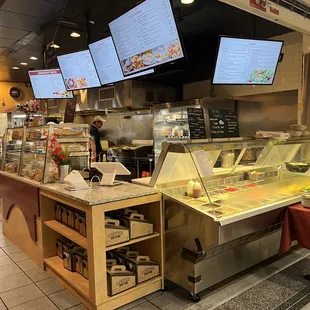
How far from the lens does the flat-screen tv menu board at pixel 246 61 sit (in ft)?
12.3

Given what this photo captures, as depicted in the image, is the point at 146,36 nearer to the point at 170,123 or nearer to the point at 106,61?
the point at 106,61

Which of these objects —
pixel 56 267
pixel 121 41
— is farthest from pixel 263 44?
pixel 56 267

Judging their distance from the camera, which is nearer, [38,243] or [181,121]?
[38,243]

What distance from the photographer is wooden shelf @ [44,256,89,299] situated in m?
2.80

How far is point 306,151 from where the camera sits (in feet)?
13.5

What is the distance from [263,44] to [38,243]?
12.2 feet

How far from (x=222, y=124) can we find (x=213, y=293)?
1.73m

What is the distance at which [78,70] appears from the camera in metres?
4.96

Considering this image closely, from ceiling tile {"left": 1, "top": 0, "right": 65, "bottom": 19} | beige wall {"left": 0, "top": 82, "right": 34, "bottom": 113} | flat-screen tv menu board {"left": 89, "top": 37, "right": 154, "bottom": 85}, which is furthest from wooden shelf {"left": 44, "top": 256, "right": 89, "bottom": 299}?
beige wall {"left": 0, "top": 82, "right": 34, "bottom": 113}

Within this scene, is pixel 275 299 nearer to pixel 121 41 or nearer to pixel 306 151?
pixel 306 151

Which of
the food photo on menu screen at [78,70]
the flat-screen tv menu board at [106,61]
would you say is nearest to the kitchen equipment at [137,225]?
the flat-screen tv menu board at [106,61]

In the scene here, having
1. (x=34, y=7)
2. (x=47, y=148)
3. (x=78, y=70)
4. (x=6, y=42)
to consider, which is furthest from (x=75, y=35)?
(x=47, y=148)

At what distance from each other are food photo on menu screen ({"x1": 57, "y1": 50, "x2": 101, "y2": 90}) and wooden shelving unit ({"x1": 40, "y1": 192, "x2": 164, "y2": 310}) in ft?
7.35

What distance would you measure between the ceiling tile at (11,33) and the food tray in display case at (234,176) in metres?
3.83
